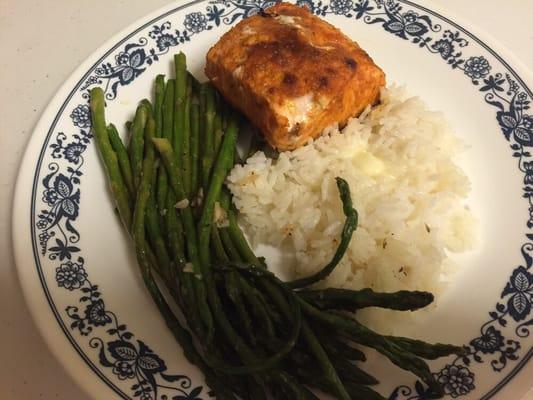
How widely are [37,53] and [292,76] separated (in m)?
2.01

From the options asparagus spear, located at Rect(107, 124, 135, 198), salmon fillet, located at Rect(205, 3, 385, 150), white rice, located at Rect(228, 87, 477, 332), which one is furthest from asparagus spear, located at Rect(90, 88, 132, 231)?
salmon fillet, located at Rect(205, 3, 385, 150)

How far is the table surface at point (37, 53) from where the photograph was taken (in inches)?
93.7

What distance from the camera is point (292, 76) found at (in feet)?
7.95

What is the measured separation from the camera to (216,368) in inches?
75.5

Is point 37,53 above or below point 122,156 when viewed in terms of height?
above

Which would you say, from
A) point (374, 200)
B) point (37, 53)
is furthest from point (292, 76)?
point (37, 53)

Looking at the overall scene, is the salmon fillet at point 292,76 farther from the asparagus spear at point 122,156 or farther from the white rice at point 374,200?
the asparagus spear at point 122,156

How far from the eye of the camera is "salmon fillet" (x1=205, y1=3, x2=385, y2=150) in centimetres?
240

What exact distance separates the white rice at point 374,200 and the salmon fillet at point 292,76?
0.14 metres

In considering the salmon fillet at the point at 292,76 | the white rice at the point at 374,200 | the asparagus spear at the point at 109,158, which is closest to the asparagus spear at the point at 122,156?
the asparagus spear at the point at 109,158

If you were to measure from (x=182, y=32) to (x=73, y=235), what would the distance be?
4.86 feet

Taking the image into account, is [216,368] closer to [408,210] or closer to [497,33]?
[408,210]

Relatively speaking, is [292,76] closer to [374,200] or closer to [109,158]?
[374,200]

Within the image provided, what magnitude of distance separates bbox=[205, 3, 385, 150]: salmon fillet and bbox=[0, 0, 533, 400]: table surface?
3.08 ft
